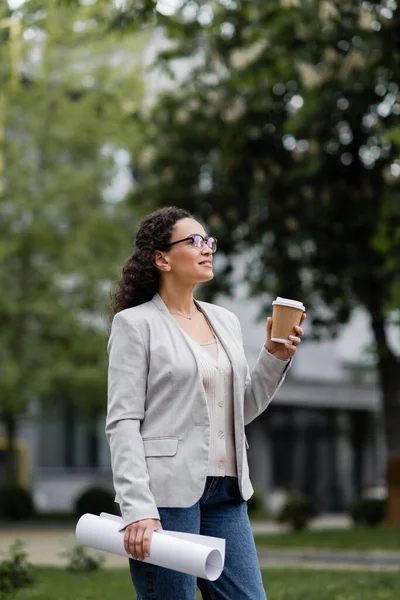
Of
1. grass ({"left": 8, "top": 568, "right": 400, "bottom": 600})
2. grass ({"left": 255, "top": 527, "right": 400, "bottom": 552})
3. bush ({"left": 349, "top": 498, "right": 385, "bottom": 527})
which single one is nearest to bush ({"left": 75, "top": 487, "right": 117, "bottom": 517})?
bush ({"left": 349, "top": 498, "right": 385, "bottom": 527})

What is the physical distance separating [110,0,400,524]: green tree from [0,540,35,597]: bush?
28.0 feet

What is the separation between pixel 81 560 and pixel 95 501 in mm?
15187

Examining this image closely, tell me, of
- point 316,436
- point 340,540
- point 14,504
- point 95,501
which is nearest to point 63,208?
point 95,501

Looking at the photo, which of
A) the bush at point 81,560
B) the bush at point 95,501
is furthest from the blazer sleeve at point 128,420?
the bush at point 95,501

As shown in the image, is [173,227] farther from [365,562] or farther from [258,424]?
[258,424]

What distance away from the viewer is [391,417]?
2389cm

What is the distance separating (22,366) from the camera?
90.7 ft

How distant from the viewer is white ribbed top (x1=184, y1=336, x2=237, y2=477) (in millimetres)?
4438

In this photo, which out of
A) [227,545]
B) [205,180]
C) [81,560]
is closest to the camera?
[227,545]

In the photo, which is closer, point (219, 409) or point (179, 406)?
point (179, 406)

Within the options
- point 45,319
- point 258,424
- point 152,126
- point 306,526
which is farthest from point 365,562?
point 258,424

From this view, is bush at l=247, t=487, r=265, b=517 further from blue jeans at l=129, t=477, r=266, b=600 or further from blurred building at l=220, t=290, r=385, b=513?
blue jeans at l=129, t=477, r=266, b=600

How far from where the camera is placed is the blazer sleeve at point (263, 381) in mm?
4703

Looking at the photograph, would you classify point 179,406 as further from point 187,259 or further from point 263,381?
point 187,259
